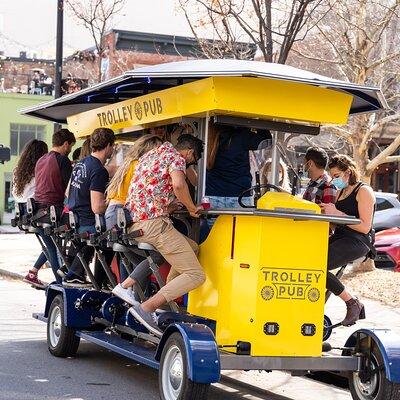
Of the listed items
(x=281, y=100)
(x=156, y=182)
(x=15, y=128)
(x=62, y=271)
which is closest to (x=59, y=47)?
(x=62, y=271)

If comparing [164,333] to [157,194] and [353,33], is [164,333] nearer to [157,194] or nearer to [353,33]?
[157,194]

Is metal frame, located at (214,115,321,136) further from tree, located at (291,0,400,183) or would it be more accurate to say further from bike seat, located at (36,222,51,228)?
tree, located at (291,0,400,183)

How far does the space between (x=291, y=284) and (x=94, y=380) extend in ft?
7.50

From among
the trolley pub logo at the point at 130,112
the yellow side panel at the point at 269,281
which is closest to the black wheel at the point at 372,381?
the yellow side panel at the point at 269,281

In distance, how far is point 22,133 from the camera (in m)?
44.2

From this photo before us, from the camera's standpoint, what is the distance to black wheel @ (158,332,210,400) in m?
Answer: 7.11

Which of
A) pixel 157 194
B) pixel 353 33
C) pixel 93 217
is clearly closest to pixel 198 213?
A: pixel 157 194

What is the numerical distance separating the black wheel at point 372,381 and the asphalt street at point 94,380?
0.94 metres

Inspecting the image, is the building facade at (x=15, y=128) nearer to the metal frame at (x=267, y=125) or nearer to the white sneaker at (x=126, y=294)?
the white sneaker at (x=126, y=294)

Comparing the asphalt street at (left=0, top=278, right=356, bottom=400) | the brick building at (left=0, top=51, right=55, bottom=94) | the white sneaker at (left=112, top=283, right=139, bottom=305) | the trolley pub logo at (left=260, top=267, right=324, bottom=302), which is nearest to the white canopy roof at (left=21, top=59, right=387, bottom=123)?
the trolley pub logo at (left=260, top=267, right=324, bottom=302)

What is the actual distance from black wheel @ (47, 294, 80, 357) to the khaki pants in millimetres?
1844

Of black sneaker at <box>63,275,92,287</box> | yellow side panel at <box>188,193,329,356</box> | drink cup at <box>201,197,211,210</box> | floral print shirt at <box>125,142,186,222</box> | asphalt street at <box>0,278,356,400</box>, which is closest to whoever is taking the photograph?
yellow side panel at <box>188,193,329,356</box>

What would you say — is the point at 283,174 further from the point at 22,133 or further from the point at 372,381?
the point at 22,133

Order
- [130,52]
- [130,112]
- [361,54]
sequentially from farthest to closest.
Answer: [130,52] → [361,54] → [130,112]
